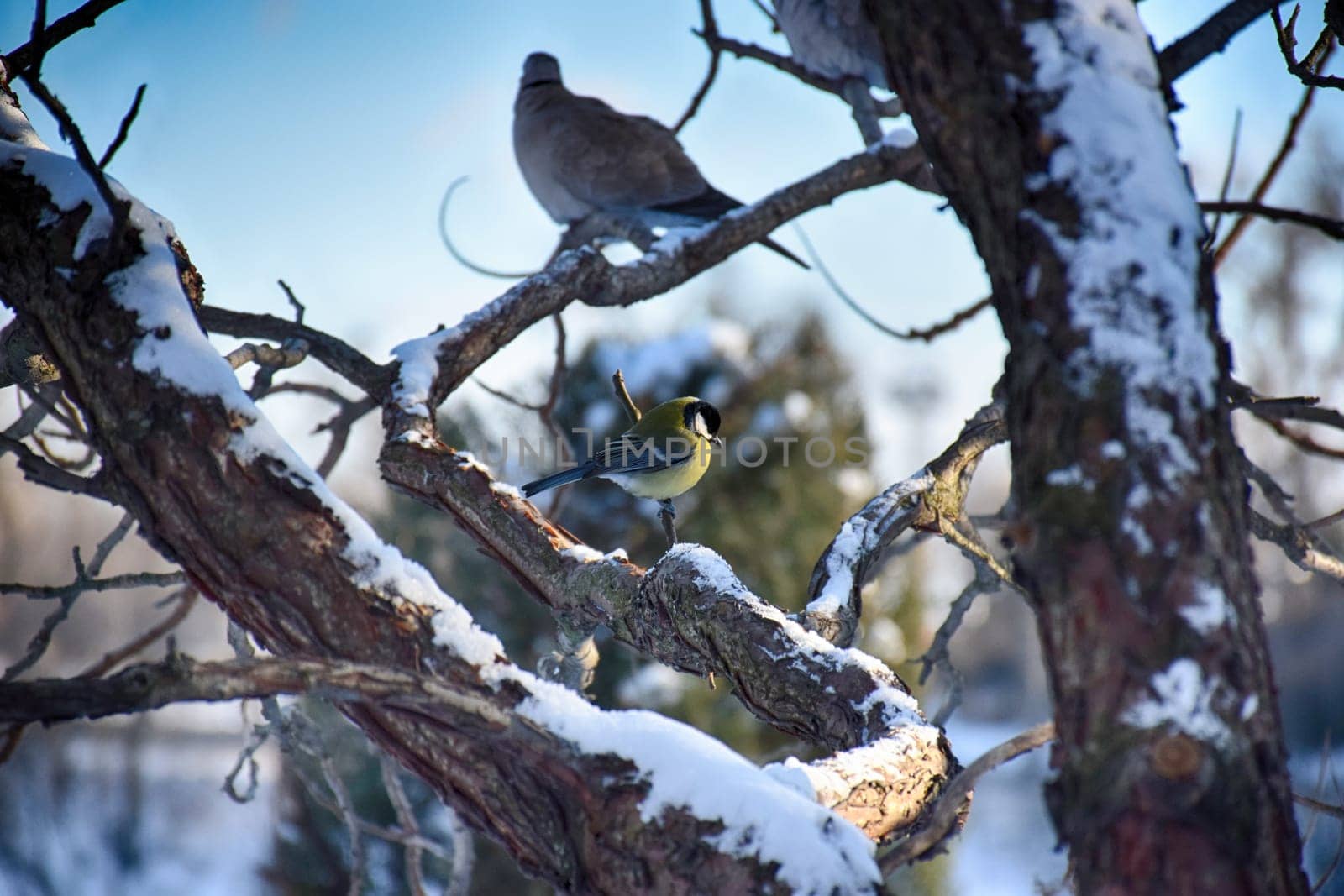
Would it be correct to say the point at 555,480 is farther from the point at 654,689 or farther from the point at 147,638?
the point at 654,689

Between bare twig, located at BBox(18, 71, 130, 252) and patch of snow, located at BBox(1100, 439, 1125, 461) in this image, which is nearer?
patch of snow, located at BBox(1100, 439, 1125, 461)

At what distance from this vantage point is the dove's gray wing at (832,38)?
10.2 ft

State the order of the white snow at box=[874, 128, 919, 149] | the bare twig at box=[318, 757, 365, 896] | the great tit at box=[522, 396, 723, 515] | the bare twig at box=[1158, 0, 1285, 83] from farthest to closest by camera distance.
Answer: the great tit at box=[522, 396, 723, 515], the white snow at box=[874, 128, 919, 149], the bare twig at box=[318, 757, 365, 896], the bare twig at box=[1158, 0, 1285, 83]

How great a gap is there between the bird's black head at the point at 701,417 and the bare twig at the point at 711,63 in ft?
2.92

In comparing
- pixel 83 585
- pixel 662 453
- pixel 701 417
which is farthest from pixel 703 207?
pixel 83 585

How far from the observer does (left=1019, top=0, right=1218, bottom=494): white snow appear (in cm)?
79

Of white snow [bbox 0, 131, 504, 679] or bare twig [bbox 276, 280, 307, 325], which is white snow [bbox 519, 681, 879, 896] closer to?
white snow [bbox 0, 131, 504, 679]

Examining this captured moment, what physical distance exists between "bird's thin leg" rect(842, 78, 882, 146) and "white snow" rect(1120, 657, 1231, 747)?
258 centimetres

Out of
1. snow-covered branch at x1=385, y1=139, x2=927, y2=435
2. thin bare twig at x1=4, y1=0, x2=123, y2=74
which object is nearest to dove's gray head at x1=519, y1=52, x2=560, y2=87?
snow-covered branch at x1=385, y1=139, x2=927, y2=435

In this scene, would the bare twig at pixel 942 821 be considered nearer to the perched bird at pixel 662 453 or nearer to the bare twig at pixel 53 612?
the bare twig at pixel 53 612

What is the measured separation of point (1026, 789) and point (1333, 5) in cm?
1141

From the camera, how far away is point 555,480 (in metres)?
2.78

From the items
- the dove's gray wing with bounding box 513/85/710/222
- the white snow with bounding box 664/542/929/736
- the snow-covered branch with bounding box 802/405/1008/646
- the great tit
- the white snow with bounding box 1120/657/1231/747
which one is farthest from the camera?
the dove's gray wing with bounding box 513/85/710/222

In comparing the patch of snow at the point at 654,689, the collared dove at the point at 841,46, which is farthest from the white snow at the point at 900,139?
the patch of snow at the point at 654,689
